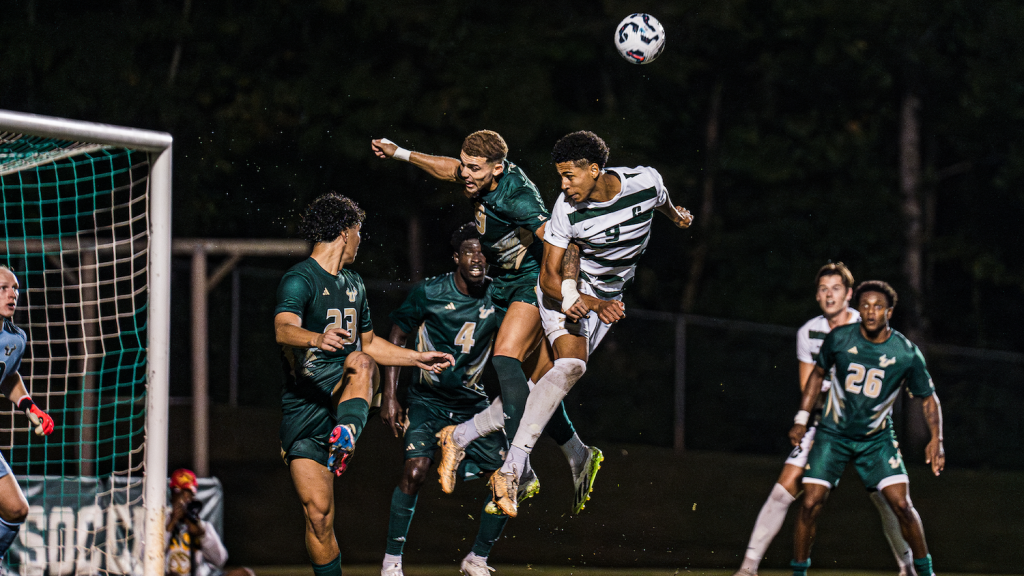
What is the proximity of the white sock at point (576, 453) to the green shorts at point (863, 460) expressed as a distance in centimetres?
137

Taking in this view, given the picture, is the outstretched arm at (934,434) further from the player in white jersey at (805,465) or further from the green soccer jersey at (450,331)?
the green soccer jersey at (450,331)

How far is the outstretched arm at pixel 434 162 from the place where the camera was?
668cm

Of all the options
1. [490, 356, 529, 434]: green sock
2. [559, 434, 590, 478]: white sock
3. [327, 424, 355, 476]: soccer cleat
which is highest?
[490, 356, 529, 434]: green sock

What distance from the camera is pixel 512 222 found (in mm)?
6488

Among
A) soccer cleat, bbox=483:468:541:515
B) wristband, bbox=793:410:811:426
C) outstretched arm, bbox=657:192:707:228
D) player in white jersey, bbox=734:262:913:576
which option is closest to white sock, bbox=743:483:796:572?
player in white jersey, bbox=734:262:913:576

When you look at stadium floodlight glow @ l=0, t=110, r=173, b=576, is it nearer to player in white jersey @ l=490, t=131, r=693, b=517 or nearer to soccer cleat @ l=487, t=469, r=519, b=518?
soccer cleat @ l=487, t=469, r=519, b=518

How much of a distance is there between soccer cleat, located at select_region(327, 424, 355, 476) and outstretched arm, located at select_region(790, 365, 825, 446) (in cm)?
274

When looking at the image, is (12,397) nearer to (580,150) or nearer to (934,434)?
(580,150)

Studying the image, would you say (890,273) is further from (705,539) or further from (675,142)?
(705,539)

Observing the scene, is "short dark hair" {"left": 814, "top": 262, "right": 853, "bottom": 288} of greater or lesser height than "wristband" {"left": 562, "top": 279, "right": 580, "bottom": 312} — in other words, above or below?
above

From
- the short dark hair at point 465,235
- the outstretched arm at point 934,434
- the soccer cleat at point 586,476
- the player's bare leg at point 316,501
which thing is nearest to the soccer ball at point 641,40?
the short dark hair at point 465,235

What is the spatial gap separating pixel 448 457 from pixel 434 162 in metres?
1.77

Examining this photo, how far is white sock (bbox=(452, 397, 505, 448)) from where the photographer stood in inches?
263

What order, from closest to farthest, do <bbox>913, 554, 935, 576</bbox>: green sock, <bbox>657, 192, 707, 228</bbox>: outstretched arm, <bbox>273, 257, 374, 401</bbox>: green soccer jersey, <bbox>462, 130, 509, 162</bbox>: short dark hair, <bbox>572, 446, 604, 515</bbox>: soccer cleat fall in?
<bbox>273, 257, 374, 401</bbox>: green soccer jersey < <bbox>462, 130, 509, 162</bbox>: short dark hair < <bbox>657, 192, 707, 228</bbox>: outstretched arm < <bbox>913, 554, 935, 576</bbox>: green sock < <bbox>572, 446, 604, 515</bbox>: soccer cleat
